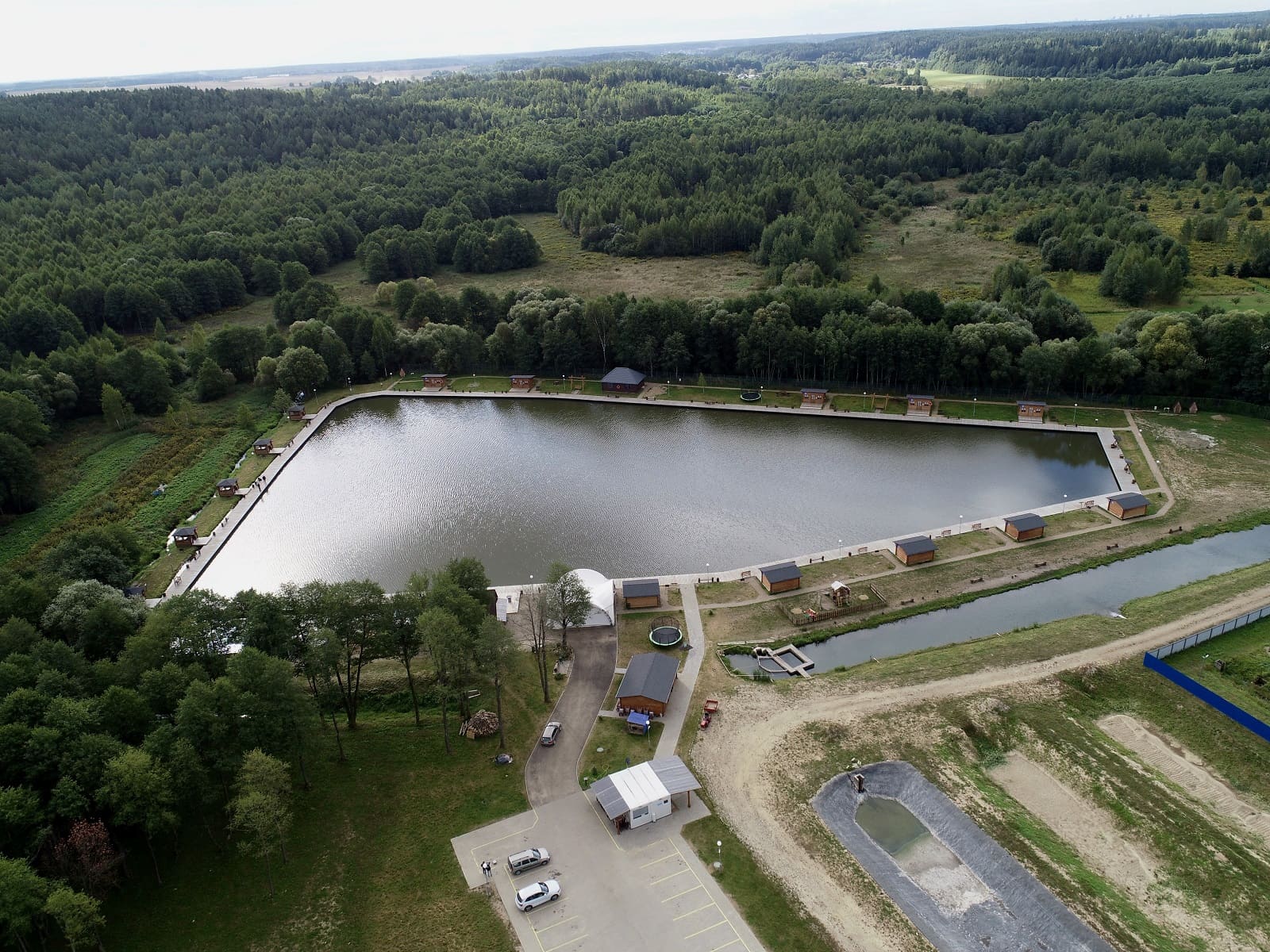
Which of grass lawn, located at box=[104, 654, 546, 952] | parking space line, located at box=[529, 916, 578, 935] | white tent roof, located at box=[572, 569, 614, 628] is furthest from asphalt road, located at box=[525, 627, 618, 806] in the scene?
parking space line, located at box=[529, 916, 578, 935]

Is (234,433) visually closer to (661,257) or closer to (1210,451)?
(661,257)

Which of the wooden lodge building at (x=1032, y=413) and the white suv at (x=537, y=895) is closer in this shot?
the white suv at (x=537, y=895)

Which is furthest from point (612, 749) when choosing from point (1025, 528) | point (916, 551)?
point (1025, 528)

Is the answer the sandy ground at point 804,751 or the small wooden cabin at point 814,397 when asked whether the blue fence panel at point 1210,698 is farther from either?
the small wooden cabin at point 814,397

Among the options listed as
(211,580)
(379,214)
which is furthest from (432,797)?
(379,214)

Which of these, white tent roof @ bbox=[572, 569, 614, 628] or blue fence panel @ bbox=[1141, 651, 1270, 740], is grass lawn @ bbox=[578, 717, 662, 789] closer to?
white tent roof @ bbox=[572, 569, 614, 628]

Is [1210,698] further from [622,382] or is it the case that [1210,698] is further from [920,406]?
[622,382]

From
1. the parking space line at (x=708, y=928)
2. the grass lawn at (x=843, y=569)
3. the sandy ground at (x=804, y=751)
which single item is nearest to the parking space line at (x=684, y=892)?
the parking space line at (x=708, y=928)
